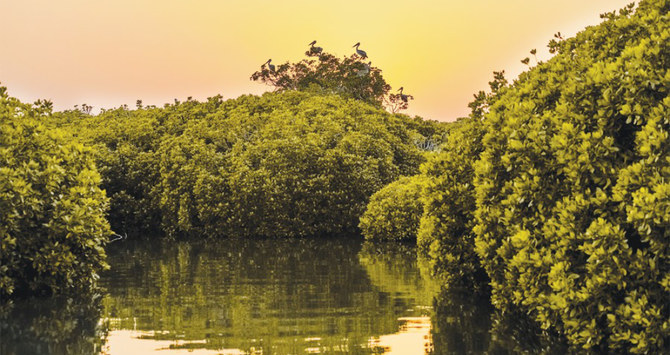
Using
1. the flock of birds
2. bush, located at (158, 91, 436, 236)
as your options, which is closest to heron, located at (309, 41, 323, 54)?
the flock of birds

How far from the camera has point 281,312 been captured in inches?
422

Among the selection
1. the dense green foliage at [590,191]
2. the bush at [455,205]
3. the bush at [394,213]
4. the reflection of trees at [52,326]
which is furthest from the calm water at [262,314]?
the bush at [394,213]

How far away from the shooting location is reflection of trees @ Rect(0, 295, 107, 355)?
29.1ft

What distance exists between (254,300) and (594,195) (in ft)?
17.5

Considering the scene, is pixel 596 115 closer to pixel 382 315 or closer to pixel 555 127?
pixel 555 127

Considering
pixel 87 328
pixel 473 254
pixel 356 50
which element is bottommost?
pixel 87 328

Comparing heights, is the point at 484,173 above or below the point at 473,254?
above

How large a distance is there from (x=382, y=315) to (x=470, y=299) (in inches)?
79.0

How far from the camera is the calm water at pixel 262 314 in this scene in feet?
29.1

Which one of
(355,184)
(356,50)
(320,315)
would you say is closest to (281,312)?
(320,315)

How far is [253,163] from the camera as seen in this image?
2400 centimetres

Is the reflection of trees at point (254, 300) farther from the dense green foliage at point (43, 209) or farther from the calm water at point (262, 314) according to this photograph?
the dense green foliage at point (43, 209)

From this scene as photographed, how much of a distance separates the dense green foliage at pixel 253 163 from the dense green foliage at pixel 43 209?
34.8 ft

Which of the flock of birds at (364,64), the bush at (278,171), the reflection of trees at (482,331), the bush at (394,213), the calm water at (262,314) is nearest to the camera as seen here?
the reflection of trees at (482,331)
